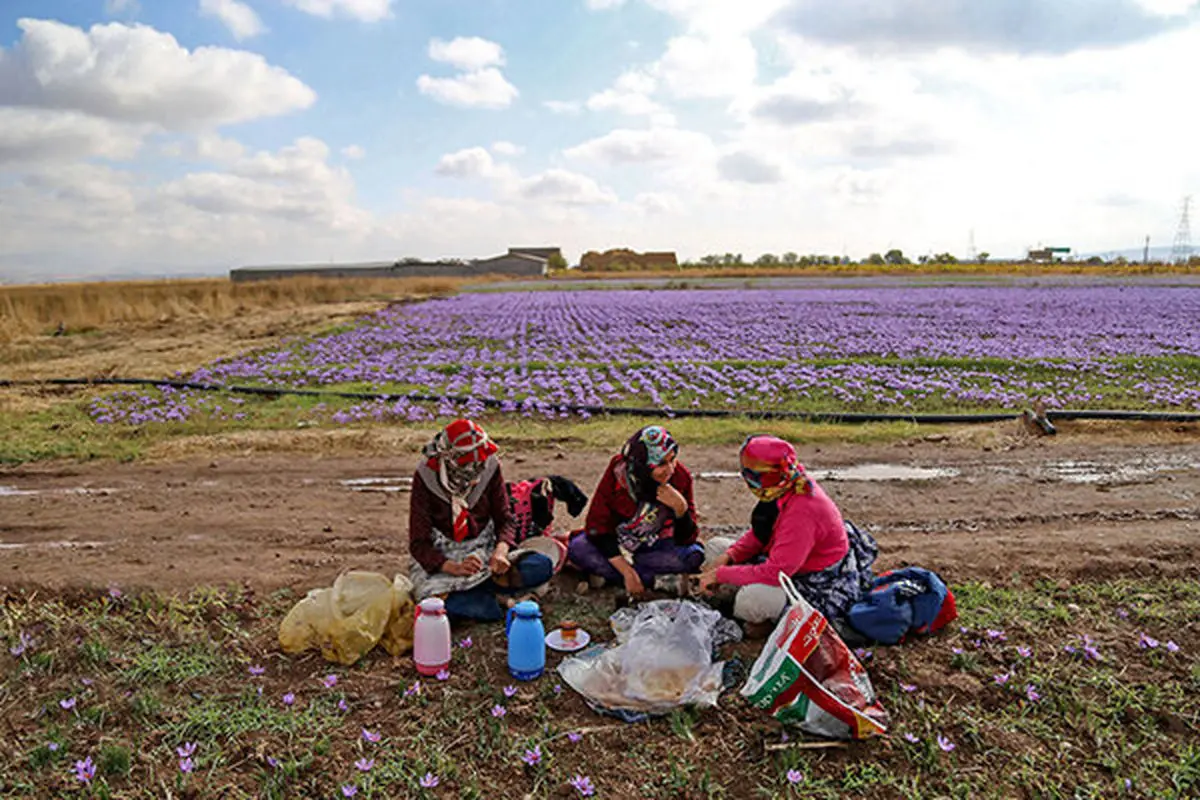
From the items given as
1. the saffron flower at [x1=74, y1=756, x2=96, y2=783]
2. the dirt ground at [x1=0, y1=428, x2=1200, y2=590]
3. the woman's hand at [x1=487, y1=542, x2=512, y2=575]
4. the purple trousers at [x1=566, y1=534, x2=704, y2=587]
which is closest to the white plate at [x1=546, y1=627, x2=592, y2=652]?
the woman's hand at [x1=487, y1=542, x2=512, y2=575]

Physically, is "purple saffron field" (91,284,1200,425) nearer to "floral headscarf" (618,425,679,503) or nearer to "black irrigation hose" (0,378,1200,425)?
"black irrigation hose" (0,378,1200,425)

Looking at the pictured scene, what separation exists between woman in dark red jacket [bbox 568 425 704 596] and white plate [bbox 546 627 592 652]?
431mm

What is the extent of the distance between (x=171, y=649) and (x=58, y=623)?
0.74 m

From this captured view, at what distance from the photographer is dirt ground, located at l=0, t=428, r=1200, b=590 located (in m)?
5.22

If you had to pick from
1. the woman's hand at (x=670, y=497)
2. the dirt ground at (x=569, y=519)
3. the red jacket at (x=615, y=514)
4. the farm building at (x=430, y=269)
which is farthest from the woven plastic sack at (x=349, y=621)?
the farm building at (x=430, y=269)

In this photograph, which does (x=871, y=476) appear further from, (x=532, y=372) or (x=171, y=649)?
(x=532, y=372)

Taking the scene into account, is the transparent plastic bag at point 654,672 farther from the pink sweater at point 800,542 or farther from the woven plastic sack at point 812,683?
the pink sweater at point 800,542

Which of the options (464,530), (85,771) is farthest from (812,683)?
(85,771)

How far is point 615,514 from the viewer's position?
15.0 feet

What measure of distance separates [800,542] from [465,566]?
1.71 m

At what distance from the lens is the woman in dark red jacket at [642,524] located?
4.38 meters

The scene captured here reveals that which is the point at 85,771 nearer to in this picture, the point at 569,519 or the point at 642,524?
the point at 642,524

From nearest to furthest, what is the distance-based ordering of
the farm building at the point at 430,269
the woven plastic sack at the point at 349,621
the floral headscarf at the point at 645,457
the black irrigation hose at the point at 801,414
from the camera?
the woven plastic sack at the point at 349,621 < the floral headscarf at the point at 645,457 < the black irrigation hose at the point at 801,414 < the farm building at the point at 430,269

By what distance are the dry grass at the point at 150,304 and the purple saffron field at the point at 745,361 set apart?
22.5 ft
